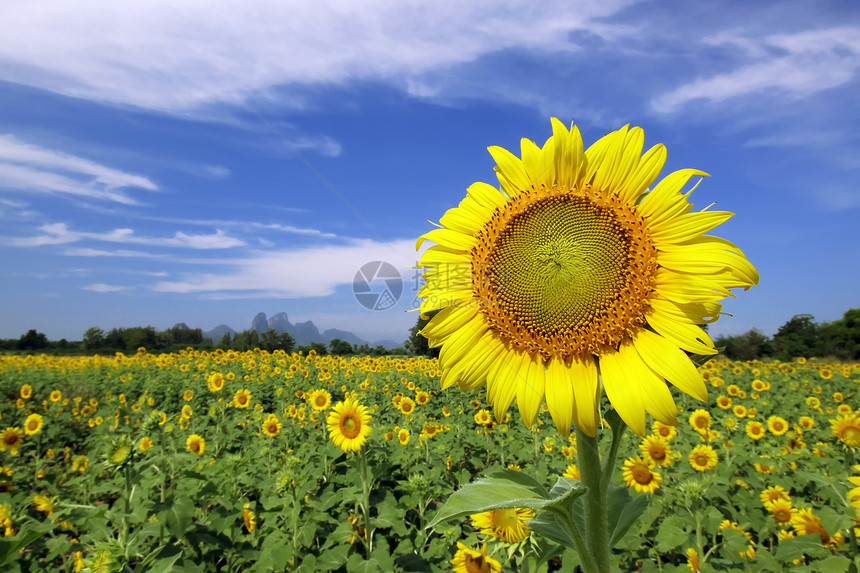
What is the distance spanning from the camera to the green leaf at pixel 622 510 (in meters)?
1.54

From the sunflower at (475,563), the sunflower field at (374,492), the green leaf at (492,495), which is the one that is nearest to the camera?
the green leaf at (492,495)

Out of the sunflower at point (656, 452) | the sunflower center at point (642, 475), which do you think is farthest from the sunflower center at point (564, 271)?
the sunflower at point (656, 452)

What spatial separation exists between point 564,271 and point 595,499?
2.49ft

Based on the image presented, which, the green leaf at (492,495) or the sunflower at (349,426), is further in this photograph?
the sunflower at (349,426)

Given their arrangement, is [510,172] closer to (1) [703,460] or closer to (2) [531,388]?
(2) [531,388]

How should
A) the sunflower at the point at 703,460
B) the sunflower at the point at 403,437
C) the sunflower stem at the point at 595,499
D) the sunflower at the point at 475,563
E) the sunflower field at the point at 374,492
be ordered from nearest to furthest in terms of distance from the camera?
the sunflower stem at the point at 595,499, the sunflower at the point at 475,563, the sunflower field at the point at 374,492, the sunflower at the point at 703,460, the sunflower at the point at 403,437

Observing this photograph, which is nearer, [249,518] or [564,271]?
[564,271]

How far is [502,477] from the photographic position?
58.6 inches

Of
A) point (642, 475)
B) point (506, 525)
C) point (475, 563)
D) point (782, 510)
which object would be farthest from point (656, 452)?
point (506, 525)

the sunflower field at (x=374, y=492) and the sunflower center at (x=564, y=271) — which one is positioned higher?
the sunflower center at (x=564, y=271)

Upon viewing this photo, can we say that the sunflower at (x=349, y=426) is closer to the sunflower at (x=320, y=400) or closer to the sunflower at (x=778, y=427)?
the sunflower at (x=320, y=400)

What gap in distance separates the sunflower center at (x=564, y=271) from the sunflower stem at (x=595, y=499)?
0.32 m

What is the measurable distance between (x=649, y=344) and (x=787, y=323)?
55.0 m

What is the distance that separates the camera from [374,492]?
480 cm
